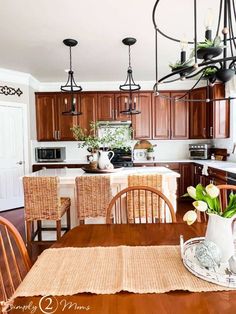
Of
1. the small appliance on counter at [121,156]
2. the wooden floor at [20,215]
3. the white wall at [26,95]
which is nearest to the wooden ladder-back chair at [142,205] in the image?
the wooden floor at [20,215]

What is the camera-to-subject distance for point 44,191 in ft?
8.01

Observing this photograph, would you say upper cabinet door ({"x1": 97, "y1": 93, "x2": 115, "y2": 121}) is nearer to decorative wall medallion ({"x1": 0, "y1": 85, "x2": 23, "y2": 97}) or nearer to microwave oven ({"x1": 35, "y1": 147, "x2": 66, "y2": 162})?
microwave oven ({"x1": 35, "y1": 147, "x2": 66, "y2": 162})

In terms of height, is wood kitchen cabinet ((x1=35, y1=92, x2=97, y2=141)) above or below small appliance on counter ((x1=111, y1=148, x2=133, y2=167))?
above

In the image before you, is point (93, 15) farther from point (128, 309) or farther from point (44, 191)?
point (128, 309)

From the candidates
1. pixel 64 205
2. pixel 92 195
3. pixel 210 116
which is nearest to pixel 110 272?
pixel 92 195

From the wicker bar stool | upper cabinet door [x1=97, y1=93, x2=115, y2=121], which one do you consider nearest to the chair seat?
the wicker bar stool

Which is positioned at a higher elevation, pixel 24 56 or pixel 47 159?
pixel 24 56

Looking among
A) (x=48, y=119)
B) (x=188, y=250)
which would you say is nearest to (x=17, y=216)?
(x=48, y=119)

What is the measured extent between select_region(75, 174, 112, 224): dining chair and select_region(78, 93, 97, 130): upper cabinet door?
9.17 feet

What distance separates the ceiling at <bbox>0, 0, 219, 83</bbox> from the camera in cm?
235

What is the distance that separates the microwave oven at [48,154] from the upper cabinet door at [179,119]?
243 centimetres

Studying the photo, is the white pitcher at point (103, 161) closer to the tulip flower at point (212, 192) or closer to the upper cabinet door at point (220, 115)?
the tulip flower at point (212, 192)

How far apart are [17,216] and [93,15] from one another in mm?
3420

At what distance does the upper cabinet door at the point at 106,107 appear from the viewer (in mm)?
5008
